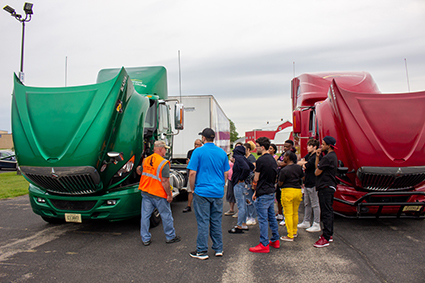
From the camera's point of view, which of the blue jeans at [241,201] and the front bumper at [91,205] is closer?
the front bumper at [91,205]

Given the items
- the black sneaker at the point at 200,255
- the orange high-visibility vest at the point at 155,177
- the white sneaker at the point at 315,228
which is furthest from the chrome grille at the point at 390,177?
the orange high-visibility vest at the point at 155,177

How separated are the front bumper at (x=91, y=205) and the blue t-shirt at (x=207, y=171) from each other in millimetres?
1596

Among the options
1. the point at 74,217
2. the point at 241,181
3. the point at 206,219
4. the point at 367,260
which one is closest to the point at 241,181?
the point at 241,181

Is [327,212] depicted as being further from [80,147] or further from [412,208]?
[80,147]

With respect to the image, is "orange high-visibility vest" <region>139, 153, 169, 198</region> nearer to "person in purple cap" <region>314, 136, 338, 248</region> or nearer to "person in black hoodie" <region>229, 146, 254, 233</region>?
"person in black hoodie" <region>229, 146, 254, 233</region>

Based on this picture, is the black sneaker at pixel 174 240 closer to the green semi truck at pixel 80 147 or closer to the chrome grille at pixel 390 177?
the green semi truck at pixel 80 147

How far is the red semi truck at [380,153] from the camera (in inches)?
209

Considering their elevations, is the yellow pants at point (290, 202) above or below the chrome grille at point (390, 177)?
below

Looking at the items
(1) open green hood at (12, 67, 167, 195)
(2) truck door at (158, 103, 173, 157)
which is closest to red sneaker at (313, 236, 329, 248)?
(1) open green hood at (12, 67, 167, 195)

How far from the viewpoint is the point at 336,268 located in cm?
396

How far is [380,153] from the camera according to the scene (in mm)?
5301

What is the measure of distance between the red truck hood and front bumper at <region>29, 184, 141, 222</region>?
4.12 metres

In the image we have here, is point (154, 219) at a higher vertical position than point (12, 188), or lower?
higher

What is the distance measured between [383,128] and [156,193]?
13.7 ft
